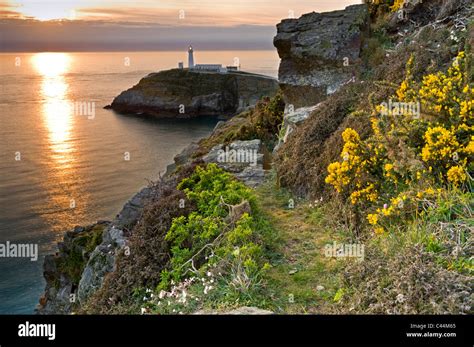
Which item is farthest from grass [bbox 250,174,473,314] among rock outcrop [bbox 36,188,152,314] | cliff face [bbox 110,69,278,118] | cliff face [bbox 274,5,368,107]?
cliff face [bbox 110,69,278,118]

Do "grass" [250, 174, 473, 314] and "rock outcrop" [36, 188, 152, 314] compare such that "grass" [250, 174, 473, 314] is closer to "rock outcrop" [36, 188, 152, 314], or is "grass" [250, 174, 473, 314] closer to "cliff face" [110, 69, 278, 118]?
"rock outcrop" [36, 188, 152, 314]

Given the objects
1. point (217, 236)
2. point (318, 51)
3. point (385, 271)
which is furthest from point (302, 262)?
point (318, 51)

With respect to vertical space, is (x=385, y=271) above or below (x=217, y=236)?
above

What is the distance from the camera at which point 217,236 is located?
20.1 feet

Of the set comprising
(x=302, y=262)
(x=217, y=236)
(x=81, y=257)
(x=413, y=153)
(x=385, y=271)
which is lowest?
(x=81, y=257)

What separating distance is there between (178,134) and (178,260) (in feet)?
173

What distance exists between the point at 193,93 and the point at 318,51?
7544 centimetres

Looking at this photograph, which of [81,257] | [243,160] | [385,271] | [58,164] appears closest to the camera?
[385,271]

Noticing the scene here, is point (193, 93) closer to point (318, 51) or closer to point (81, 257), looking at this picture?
point (81, 257)

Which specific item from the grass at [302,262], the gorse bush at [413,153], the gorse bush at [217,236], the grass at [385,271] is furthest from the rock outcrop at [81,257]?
the gorse bush at [413,153]

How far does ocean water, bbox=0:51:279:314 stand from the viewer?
2172 cm

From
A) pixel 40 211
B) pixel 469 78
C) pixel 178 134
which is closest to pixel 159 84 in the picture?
pixel 178 134

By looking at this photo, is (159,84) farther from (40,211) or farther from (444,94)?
(444,94)
